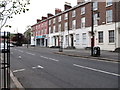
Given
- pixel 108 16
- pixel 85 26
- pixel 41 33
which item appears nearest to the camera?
pixel 108 16

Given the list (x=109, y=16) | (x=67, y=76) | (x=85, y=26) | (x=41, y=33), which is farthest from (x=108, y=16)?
(x=41, y=33)

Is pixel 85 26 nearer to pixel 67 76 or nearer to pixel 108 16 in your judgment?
pixel 108 16

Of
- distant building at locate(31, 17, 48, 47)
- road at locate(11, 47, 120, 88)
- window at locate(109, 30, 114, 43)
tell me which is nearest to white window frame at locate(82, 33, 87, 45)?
window at locate(109, 30, 114, 43)

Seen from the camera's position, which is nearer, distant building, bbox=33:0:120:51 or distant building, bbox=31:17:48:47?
distant building, bbox=33:0:120:51

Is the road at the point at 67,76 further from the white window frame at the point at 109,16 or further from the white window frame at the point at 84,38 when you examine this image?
the white window frame at the point at 84,38

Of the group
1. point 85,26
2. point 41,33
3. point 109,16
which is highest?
point 109,16

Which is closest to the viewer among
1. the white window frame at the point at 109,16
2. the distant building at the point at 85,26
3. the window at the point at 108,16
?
the distant building at the point at 85,26

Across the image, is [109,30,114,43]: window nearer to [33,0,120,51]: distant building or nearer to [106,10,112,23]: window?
[33,0,120,51]: distant building

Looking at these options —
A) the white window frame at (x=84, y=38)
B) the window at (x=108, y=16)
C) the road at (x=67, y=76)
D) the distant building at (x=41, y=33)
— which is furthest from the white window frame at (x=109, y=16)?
the distant building at (x=41, y=33)

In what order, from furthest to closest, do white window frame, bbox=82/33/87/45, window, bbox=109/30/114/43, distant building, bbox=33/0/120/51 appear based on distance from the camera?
white window frame, bbox=82/33/87/45
window, bbox=109/30/114/43
distant building, bbox=33/0/120/51

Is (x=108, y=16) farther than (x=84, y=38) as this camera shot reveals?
No

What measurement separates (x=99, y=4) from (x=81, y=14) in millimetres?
6329

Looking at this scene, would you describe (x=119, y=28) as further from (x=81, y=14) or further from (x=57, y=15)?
(x=57, y=15)

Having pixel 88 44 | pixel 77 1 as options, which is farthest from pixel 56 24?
pixel 88 44
